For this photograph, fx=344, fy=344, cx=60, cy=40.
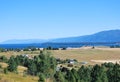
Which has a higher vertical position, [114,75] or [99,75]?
[99,75]

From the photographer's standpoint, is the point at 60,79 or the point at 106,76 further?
the point at 106,76

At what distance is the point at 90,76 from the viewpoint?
7881 cm

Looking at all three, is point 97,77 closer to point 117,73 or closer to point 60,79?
point 117,73

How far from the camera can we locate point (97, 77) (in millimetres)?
76375

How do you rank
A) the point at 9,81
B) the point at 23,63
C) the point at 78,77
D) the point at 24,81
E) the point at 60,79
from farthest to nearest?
the point at 23,63
the point at 78,77
the point at 60,79
the point at 24,81
the point at 9,81

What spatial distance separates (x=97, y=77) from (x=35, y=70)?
2056 cm

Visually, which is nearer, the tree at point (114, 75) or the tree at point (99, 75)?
the tree at point (99, 75)

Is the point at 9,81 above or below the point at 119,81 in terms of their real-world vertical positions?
above

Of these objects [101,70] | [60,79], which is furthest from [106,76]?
[60,79]

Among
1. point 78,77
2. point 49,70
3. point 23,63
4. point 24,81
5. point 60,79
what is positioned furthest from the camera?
point 23,63

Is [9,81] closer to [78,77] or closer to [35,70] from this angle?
[78,77]

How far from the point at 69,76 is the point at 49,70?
54.1 feet

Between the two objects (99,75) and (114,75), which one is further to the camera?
(114,75)

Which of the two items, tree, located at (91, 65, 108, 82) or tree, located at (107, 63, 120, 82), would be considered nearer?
tree, located at (91, 65, 108, 82)
